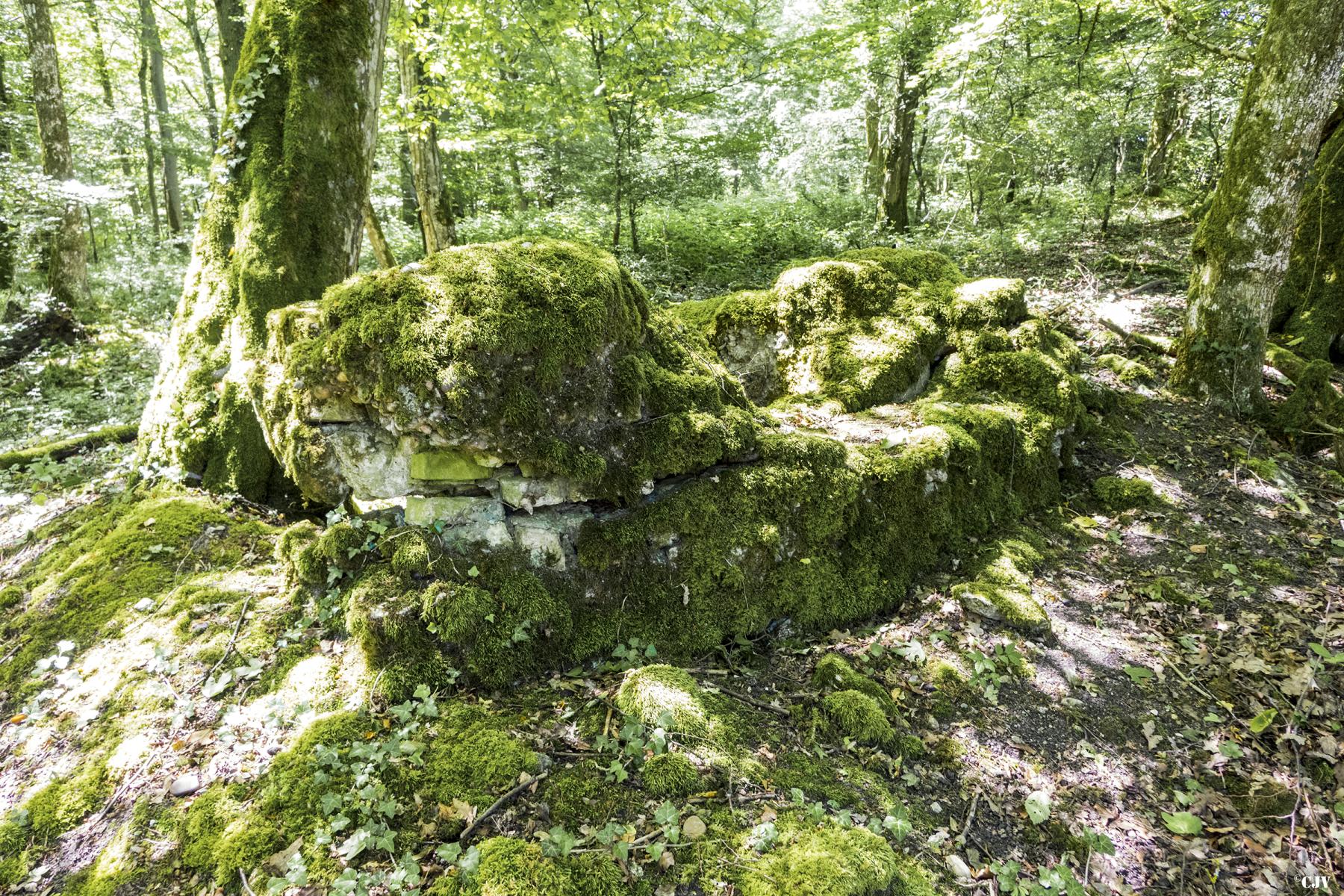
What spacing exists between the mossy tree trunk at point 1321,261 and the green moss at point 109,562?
12066 mm

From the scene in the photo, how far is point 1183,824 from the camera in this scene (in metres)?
3.01

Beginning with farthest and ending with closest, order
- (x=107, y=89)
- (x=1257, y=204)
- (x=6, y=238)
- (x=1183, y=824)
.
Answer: (x=107, y=89) < (x=6, y=238) < (x=1257, y=204) < (x=1183, y=824)

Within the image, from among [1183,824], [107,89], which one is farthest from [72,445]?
[107,89]

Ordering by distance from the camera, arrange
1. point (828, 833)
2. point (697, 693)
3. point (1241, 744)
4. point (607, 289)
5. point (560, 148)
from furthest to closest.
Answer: point (560, 148)
point (607, 289)
point (1241, 744)
point (697, 693)
point (828, 833)

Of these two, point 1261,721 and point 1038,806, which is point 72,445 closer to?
point 1038,806

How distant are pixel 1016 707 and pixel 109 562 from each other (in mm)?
5866

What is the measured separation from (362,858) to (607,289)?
3.09 metres

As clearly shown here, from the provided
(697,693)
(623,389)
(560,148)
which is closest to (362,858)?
(697,693)

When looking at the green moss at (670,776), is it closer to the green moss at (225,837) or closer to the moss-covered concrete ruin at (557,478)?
the moss-covered concrete ruin at (557,478)

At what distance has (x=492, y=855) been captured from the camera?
2387mm

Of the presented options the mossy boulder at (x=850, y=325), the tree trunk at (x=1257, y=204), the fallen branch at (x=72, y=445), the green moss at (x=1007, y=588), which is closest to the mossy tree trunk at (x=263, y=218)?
the fallen branch at (x=72, y=445)

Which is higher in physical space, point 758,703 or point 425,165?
point 425,165

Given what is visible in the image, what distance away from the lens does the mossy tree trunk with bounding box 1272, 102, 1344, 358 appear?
7.86 meters

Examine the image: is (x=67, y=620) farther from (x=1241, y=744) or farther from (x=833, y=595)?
(x=1241, y=744)
